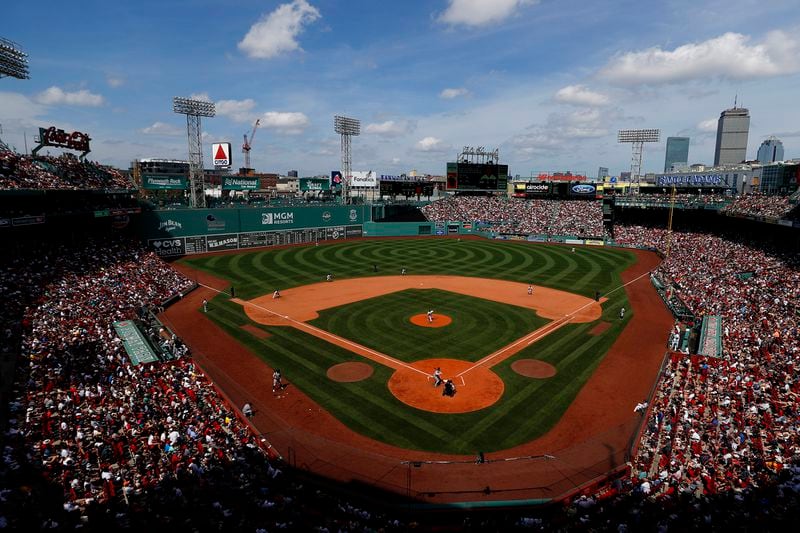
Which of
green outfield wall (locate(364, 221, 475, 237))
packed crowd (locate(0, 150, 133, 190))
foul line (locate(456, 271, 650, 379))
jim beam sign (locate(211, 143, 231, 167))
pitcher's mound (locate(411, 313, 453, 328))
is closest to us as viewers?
foul line (locate(456, 271, 650, 379))

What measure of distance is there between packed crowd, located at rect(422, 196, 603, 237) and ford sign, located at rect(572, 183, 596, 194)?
338 centimetres

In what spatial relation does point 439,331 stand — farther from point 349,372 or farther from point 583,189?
point 583,189

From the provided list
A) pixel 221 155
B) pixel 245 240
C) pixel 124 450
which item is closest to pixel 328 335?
pixel 124 450

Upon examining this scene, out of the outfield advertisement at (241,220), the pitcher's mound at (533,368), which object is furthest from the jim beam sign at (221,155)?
the pitcher's mound at (533,368)

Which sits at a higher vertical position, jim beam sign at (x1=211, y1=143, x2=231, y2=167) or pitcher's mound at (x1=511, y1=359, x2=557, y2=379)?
jim beam sign at (x1=211, y1=143, x2=231, y2=167)

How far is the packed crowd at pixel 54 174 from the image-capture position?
38553 millimetres

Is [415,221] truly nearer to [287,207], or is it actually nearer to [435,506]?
[287,207]

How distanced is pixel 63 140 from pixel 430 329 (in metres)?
45.6

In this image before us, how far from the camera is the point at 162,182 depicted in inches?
2443

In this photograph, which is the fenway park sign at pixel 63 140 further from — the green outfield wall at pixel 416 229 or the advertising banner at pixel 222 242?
the green outfield wall at pixel 416 229

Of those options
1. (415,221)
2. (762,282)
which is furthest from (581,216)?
(762,282)

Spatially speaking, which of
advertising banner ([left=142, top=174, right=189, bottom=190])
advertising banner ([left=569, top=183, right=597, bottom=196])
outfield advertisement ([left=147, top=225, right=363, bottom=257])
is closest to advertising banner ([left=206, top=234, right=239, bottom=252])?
outfield advertisement ([left=147, top=225, right=363, bottom=257])

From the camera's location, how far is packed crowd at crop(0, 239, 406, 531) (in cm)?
1290

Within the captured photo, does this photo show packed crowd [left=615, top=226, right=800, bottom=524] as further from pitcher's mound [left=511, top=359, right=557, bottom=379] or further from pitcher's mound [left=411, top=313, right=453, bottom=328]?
pitcher's mound [left=411, top=313, right=453, bottom=328]
